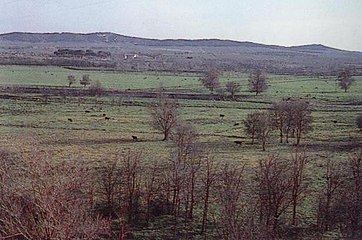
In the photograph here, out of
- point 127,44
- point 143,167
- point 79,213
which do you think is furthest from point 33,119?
point 127,44

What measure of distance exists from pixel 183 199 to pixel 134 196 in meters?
2.02

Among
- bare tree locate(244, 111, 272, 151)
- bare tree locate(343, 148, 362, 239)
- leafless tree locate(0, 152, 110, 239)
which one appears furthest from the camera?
bare tree locate(244, 111, 272, 151)

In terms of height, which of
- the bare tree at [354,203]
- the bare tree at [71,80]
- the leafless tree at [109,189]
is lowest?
the leafless tree at [109,189]

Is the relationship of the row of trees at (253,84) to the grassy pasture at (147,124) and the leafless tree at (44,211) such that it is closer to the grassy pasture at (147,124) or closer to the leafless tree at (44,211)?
the grassy pasture at (147,124)

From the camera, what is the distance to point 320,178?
2275 cm

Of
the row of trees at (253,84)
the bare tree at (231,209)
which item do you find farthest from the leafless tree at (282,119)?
the row of trees at (253,84)

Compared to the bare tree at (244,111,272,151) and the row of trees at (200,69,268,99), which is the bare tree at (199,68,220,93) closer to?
the row of trees at (200,69,268,99)

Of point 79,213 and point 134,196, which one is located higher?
point 79,213

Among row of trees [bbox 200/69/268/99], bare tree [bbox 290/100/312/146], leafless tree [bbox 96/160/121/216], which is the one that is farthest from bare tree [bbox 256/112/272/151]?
row of trees [bbox 200/69/268/99]

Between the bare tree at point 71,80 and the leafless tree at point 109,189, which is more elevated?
the bare tree at point 71,80

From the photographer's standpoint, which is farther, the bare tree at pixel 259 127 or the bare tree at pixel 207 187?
the bare tree at pixel 259 127

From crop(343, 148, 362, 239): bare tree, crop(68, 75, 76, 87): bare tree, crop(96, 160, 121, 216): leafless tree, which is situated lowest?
crop(96, 160, 121, 216): leafless tree

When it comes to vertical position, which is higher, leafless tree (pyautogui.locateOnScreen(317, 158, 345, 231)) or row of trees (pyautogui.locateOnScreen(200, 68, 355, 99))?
row of trees (pyautogui.locateOnScreen(200, 68, 355, 99))

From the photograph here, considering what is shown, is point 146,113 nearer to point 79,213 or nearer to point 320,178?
point 320,178
